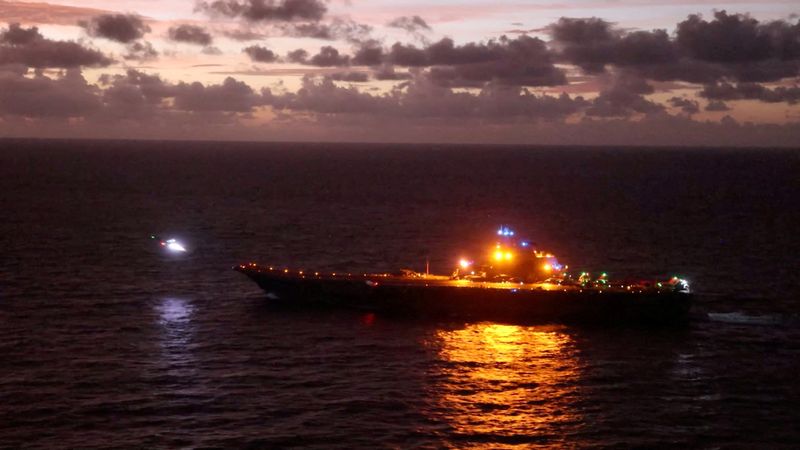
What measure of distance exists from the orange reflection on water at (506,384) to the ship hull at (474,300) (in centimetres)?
446

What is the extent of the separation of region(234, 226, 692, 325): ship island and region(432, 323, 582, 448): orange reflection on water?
4.59 meters

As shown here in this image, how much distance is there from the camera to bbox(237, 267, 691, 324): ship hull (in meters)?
86.3

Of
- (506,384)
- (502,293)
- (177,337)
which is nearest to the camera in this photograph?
(506,384)

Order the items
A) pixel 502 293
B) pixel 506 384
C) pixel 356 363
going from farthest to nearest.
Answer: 1. pixel 502 293
2. pixel 356 363
3. pixel 506 384

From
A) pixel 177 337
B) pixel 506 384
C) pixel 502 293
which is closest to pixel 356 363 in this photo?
pixel 506 384

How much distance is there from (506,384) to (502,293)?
76.6 ft

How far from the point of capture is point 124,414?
58.3 m

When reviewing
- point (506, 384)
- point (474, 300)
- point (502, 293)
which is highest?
point (502, 293)

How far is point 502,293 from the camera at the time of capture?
8906 cm

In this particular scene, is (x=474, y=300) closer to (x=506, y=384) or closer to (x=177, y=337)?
(x=506, y=384)

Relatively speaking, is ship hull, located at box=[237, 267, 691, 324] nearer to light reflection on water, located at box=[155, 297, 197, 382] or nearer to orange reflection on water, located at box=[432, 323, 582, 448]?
orange reflection on water, located at box=[432, 323, 582, 448]

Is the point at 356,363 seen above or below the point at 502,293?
below

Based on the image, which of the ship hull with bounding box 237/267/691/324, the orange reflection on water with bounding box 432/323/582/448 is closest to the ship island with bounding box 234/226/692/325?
the ship hull with bounding box 237/267/691/324

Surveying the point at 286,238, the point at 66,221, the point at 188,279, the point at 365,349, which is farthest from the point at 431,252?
the point at 66,221
